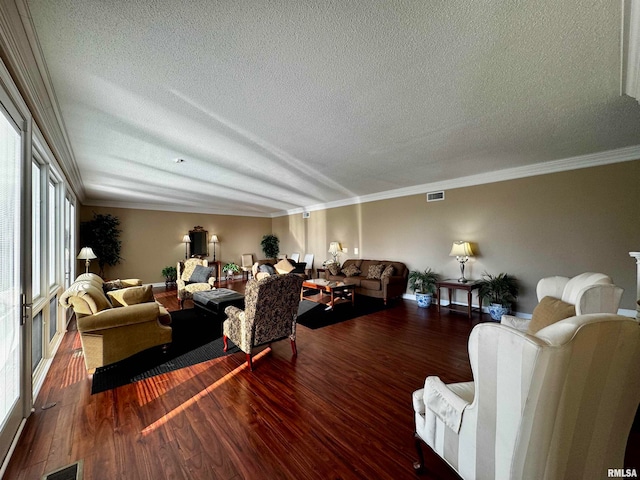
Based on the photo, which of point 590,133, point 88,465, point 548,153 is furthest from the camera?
point 548,153

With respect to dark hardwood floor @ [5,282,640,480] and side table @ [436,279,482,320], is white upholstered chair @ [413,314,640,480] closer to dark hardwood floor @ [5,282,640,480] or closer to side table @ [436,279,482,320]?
dark hardwood floor @ [5,282,640,480]

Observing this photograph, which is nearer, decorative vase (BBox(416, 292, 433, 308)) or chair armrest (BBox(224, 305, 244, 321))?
chair armrest (BBox(224, 305, 244, 321))

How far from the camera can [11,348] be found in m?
1.73

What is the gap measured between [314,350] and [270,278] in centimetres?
123

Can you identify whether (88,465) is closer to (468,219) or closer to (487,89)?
(487,89)

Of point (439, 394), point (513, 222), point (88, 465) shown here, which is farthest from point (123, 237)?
point (513, 222)

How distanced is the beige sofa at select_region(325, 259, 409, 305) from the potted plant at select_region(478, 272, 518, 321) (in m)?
1.67

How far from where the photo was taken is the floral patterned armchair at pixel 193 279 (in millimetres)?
5316

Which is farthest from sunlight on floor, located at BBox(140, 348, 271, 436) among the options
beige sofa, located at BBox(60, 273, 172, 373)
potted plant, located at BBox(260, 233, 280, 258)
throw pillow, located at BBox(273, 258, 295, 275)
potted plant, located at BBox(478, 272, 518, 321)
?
potted plant, located at BBox(260, 233, 280, 258)

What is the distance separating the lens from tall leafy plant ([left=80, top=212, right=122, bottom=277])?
672 centimetres

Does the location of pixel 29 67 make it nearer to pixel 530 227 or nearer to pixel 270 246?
pixel 530 227

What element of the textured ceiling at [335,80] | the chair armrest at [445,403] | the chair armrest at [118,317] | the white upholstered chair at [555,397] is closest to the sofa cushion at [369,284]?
the textured ceiling at [335,80]

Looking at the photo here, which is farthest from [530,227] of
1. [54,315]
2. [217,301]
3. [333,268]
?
[54,315]

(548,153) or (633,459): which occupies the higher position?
(548,153)
